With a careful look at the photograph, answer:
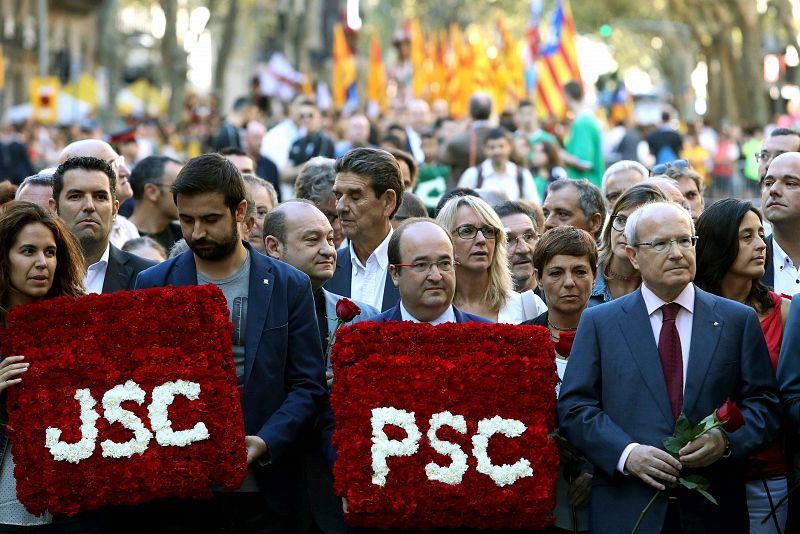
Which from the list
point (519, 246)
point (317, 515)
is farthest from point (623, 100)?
point (317, 515)

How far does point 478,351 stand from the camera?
6.55 m

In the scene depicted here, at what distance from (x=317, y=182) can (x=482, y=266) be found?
2134 millimetres

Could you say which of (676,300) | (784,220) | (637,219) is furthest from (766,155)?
(676,300)

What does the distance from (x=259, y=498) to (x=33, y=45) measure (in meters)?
62.0

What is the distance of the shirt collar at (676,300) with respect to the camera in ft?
21.6

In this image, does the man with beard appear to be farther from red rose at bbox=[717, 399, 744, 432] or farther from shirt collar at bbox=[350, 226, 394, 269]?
red rose at bbox=[717, 399, 744, 432]

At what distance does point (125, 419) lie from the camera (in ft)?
21.2

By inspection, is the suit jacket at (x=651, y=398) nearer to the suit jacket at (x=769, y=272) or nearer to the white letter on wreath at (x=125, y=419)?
the white letter on wreath at (x=125, y=419)

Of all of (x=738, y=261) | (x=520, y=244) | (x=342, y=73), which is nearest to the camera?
(x=738, y=261)

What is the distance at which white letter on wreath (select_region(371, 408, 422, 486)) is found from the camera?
641 cm

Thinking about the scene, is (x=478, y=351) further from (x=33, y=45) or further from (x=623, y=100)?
(x=33, y=45)

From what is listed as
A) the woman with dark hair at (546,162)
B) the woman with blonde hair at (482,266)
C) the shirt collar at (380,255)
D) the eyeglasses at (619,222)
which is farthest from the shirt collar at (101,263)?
the woman with dark hair at (546,162)

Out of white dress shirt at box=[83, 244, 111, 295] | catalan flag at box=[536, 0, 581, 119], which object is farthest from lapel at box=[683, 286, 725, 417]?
catalan flag at box=[536, 0, 581, 119]

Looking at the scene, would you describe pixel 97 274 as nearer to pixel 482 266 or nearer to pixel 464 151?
pixel 482 266
